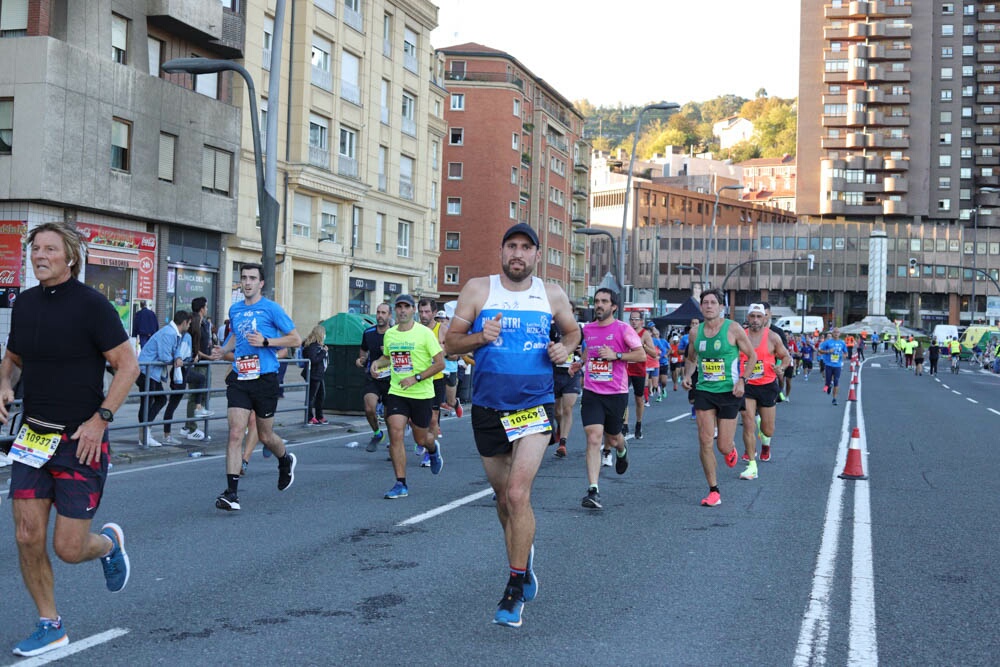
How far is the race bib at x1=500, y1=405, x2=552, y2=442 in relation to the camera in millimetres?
5586

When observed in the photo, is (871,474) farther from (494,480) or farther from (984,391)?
(984,391)

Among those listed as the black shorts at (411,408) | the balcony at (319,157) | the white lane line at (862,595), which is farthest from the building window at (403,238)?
the white lane line at (862,595)

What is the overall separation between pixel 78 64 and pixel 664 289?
9896 cm

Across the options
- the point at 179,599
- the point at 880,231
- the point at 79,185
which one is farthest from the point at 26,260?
the point at 880,231

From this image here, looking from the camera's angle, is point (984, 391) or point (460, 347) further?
point (984, 391)

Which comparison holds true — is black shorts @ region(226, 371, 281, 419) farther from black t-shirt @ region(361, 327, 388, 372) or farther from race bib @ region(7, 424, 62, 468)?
race bib @ region(7, 424, 62, 468)

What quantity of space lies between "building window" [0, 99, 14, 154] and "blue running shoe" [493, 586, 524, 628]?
23687 millimetres

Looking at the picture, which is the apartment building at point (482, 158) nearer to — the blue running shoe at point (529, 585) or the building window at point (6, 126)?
the building window at point (6, 126)

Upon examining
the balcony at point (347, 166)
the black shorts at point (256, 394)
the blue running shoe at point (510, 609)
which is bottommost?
the blue running shoe at point (510, 609)

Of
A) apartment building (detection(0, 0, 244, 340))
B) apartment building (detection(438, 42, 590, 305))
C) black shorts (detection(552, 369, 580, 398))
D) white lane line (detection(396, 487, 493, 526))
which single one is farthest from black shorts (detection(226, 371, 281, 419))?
apartment building (detection(438, 42, 590, 305))

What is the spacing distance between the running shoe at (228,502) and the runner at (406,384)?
1432 millimetres

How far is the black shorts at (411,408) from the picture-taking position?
1030cm

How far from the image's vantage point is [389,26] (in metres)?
45.2

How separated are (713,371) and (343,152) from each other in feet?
109
